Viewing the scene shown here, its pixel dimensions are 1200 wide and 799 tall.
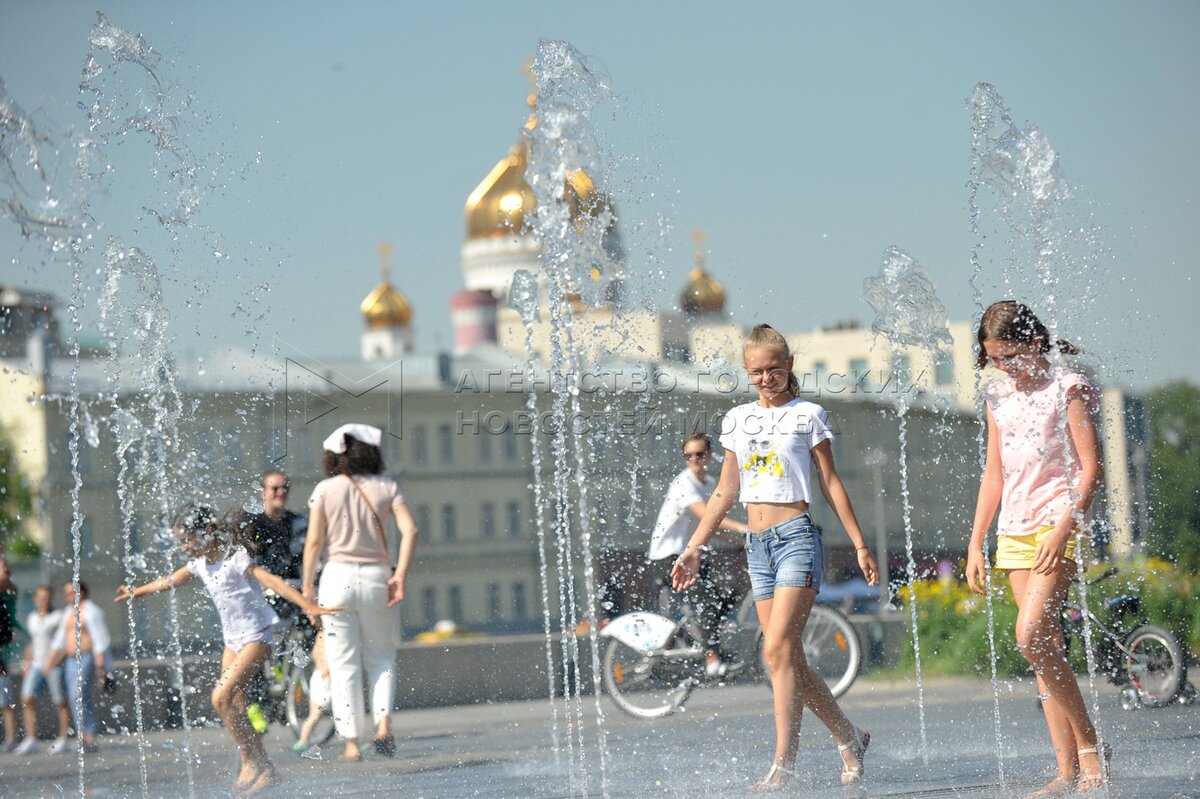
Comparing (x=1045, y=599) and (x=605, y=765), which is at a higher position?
(x=1045, y=599)

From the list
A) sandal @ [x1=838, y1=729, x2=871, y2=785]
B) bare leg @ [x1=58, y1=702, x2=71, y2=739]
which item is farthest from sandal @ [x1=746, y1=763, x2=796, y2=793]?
bare leg @ [x1=58, y1=702, x2=71, y2=739]

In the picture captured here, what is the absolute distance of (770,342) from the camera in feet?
18.8

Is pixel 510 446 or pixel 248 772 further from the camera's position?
pixel 510 446

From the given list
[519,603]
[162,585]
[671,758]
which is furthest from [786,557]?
[519,603]

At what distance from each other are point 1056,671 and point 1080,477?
21.6 inches

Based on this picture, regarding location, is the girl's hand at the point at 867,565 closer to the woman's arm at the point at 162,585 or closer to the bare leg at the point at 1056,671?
the bare leg at the point at 1056,671

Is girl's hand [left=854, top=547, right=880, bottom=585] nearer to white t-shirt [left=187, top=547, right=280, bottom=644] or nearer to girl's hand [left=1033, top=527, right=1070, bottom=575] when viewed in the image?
girl's hand [left=1033, top=527, right=1070, bottom=575]

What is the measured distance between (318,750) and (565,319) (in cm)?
255

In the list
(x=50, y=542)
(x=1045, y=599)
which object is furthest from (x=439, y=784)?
(x=50, y=542)

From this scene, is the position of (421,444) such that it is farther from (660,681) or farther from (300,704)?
(300,704)

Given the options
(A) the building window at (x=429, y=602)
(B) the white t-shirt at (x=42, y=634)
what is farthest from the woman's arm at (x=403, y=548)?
(A) the building window at (x=429, y=602)

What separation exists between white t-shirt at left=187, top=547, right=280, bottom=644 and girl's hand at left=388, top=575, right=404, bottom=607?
1.82ft

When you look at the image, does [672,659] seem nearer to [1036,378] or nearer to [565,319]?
[565,319]

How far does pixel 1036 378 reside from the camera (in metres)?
5.51
